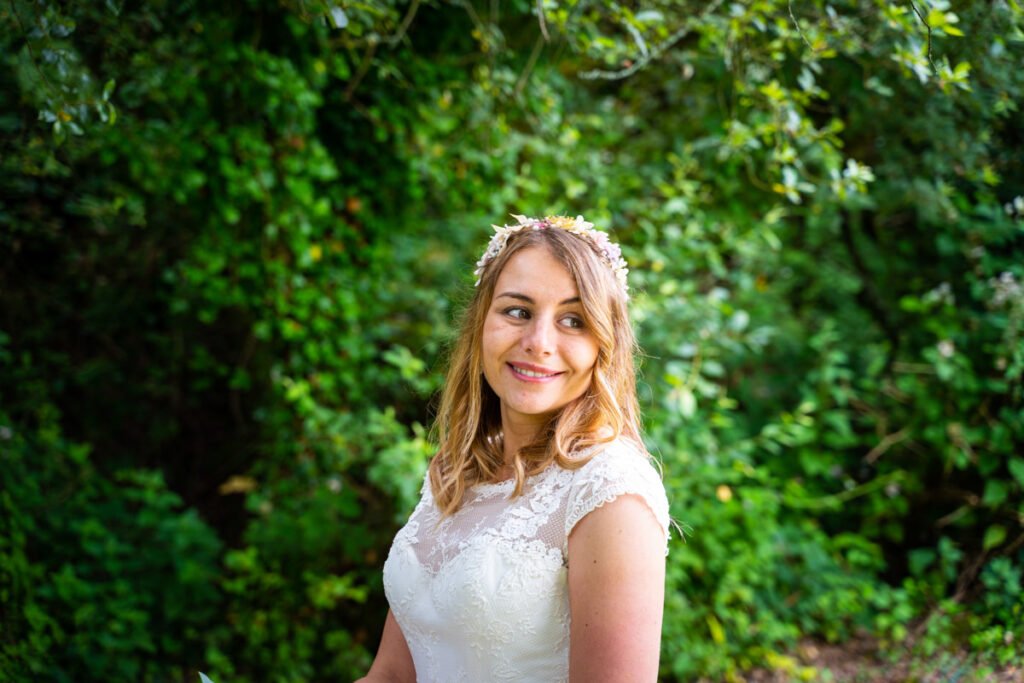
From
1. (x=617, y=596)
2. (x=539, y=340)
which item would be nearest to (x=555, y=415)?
(x=539, y=340)

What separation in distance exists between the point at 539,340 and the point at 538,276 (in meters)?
0.16

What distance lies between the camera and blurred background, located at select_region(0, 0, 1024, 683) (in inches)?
124

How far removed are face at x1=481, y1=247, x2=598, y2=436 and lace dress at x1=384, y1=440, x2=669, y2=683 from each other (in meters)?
0.18

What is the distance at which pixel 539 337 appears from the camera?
6.08ft

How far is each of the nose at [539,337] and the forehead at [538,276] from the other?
0.07 m

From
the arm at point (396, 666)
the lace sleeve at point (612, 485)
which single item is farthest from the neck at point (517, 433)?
the arm at point (396, 666)

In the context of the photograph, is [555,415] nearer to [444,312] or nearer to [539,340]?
[539,340]

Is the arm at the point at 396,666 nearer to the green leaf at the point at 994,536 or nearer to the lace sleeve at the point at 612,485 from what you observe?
the lace sleeve at the point at 612,485

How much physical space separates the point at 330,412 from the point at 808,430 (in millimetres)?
2623

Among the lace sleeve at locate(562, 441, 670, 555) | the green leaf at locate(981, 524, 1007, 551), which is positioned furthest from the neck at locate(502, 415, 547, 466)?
the green leaf at locate(981, 524, 1007, 551)

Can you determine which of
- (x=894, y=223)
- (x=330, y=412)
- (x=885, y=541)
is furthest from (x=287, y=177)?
(x=885, y=541)

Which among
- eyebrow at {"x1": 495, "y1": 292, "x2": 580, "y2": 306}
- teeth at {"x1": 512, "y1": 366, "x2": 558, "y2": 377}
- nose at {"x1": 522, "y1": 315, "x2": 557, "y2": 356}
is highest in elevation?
eyebrow at {"x1": 495, "y1": 292, "x2": 580, "y2": 306}

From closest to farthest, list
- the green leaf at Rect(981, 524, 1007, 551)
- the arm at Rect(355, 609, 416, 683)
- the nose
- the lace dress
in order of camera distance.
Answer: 1. the lace dress
2. the nose
3. the arm at Rect(355, 609, 416, 683)
4. the green leaf at Rect(981, 524, 1007, 551)

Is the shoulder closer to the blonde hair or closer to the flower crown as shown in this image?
the blonde hair
